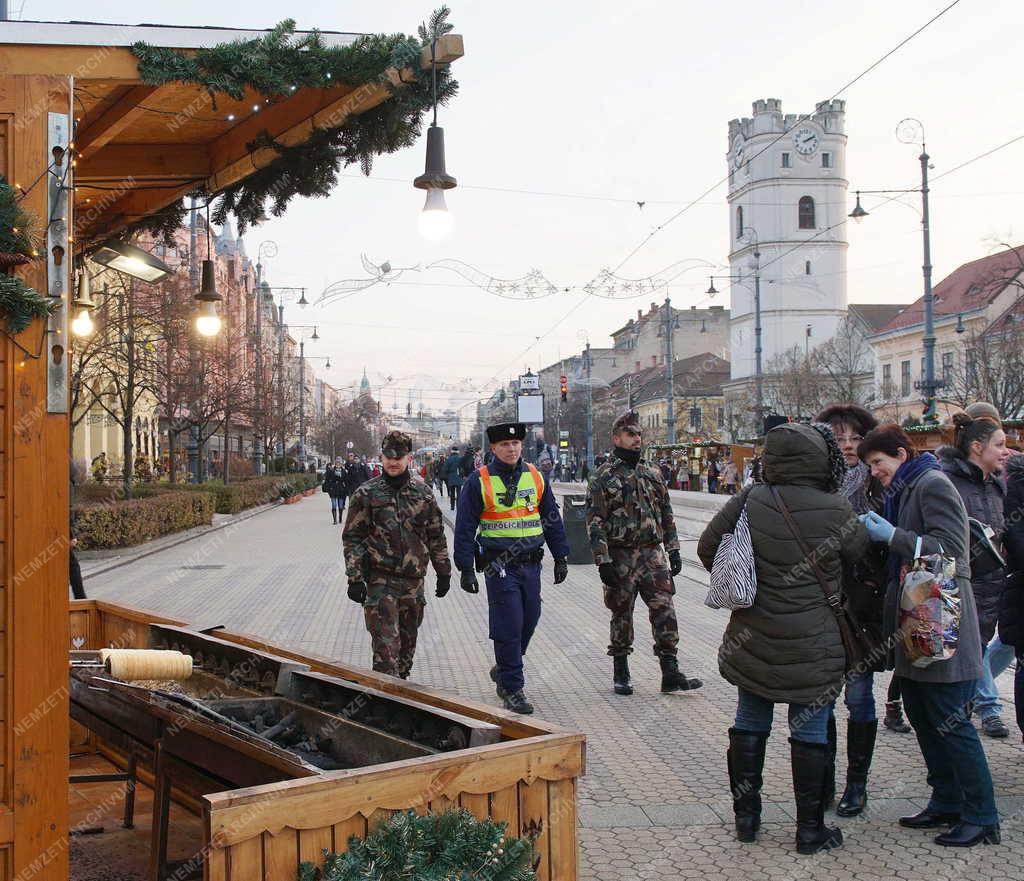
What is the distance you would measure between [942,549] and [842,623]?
1.88 ft

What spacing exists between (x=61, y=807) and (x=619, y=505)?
4812mm

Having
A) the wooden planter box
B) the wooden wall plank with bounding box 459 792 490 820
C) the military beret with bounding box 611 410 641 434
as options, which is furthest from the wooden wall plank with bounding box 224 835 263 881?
the military beret with bounding box 611 410 641 434

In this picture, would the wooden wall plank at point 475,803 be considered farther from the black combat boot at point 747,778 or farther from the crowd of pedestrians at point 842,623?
the black combat boot at point 747,778

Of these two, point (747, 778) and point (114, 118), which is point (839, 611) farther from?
point (114, 118)

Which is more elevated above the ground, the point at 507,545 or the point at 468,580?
the point at 507,545

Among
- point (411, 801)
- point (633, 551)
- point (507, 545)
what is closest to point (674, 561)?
point (633, 551)

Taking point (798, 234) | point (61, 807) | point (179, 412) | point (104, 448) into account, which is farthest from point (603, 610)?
point (798, 234)

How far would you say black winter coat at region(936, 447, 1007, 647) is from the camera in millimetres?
5688

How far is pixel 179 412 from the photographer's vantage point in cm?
3234

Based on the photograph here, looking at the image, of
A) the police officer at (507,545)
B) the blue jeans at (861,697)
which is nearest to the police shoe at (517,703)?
the police officer at (507,545)

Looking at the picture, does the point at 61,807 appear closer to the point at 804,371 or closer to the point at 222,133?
the point at 222,133

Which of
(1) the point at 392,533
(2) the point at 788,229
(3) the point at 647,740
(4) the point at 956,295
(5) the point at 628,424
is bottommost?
(3) the point at 647,740

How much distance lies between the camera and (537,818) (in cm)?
329

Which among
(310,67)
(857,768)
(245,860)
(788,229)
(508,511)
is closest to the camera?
(245,860)
